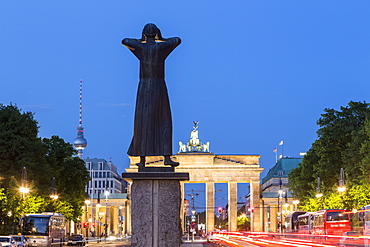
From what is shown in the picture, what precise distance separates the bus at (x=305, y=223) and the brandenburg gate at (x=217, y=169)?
73.8m

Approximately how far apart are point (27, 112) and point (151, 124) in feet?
206

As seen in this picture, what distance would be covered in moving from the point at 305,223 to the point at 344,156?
8798 mm

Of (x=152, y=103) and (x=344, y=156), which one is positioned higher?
(x=344, y=156)

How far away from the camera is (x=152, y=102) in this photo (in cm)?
1791

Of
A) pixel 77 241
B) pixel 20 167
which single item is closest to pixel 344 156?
pixel 77 241

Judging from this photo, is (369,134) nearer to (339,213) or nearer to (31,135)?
(339,213)

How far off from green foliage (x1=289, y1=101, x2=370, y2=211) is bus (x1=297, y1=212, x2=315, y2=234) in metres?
3.26

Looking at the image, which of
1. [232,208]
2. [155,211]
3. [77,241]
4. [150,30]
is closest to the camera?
[155,211]

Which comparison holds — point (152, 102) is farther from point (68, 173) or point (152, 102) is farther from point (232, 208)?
point (232, 208)

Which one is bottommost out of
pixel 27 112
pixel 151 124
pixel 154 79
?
pixel 151 124

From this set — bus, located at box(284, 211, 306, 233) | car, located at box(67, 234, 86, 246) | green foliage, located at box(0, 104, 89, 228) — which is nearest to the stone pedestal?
green foliage, located at box(0, 104, 89, 228)

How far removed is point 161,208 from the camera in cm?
1719

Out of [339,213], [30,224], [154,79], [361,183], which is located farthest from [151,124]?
[361,183]

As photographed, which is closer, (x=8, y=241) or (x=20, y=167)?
(x=8, y=241)
